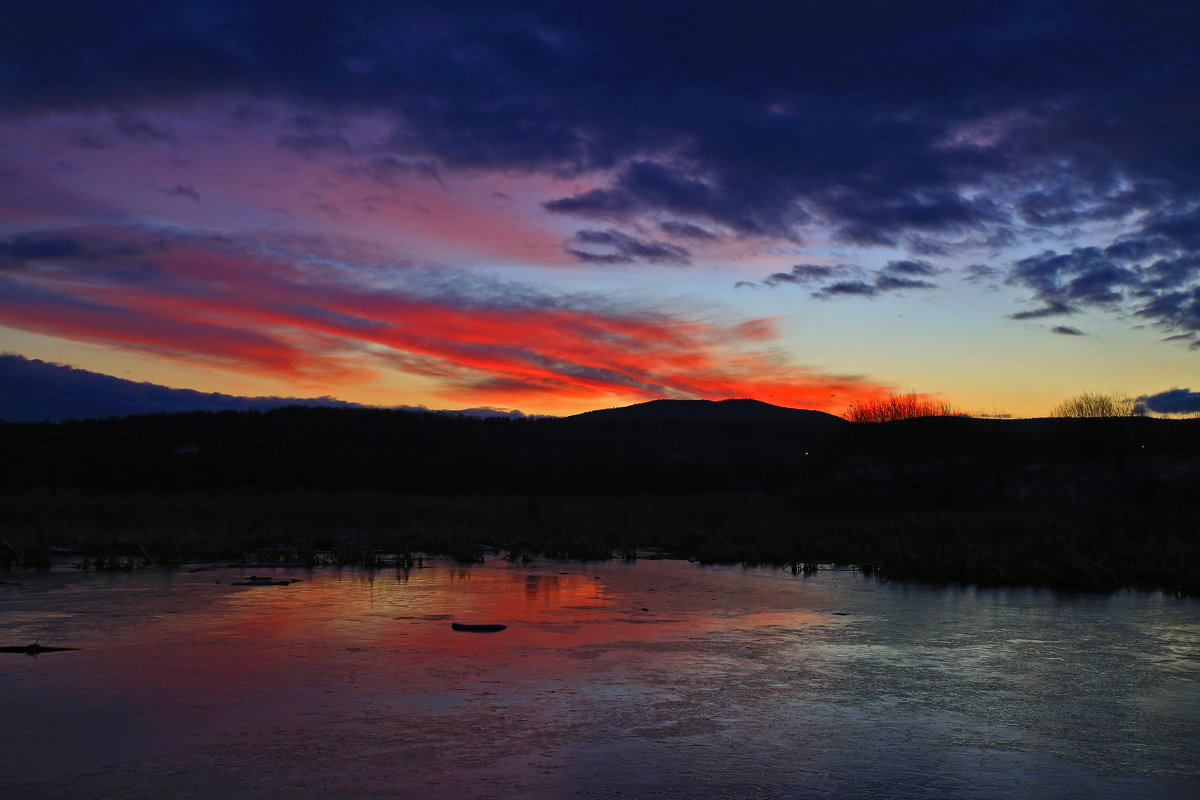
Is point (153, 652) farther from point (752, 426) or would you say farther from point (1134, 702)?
point (752, 426)

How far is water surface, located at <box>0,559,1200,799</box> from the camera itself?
6637 mm

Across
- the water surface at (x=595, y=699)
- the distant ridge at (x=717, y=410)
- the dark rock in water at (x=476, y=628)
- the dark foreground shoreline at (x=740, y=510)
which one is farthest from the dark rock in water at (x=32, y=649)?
the distant ridge at (x=717, y=410)

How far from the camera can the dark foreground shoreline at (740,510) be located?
21016mm

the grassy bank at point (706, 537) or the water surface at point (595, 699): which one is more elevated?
the grassy bank at point (706, 537)

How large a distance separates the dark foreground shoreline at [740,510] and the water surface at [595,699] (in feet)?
18.3

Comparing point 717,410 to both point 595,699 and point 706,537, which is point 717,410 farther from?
point 595,699

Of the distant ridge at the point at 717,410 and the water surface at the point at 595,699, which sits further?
the distant ridge at the point at 717,410

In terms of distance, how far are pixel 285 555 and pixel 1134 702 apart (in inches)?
750

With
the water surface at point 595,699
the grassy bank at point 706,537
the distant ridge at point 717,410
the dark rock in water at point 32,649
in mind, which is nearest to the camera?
the water surface at point 595,699

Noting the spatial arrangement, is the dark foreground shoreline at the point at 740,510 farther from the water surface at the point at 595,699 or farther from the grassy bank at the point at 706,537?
the water surface at the point at 595,699

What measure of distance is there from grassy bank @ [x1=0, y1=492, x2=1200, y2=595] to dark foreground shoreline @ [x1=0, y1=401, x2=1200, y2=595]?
0.07m

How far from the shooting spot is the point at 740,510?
34.8 metres

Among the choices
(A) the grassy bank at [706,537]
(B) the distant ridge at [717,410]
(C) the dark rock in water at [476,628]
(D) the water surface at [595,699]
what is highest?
(B) the distant ridge at [717,410]

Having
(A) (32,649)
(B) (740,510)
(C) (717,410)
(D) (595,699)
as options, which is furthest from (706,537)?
(C) (717,410)
